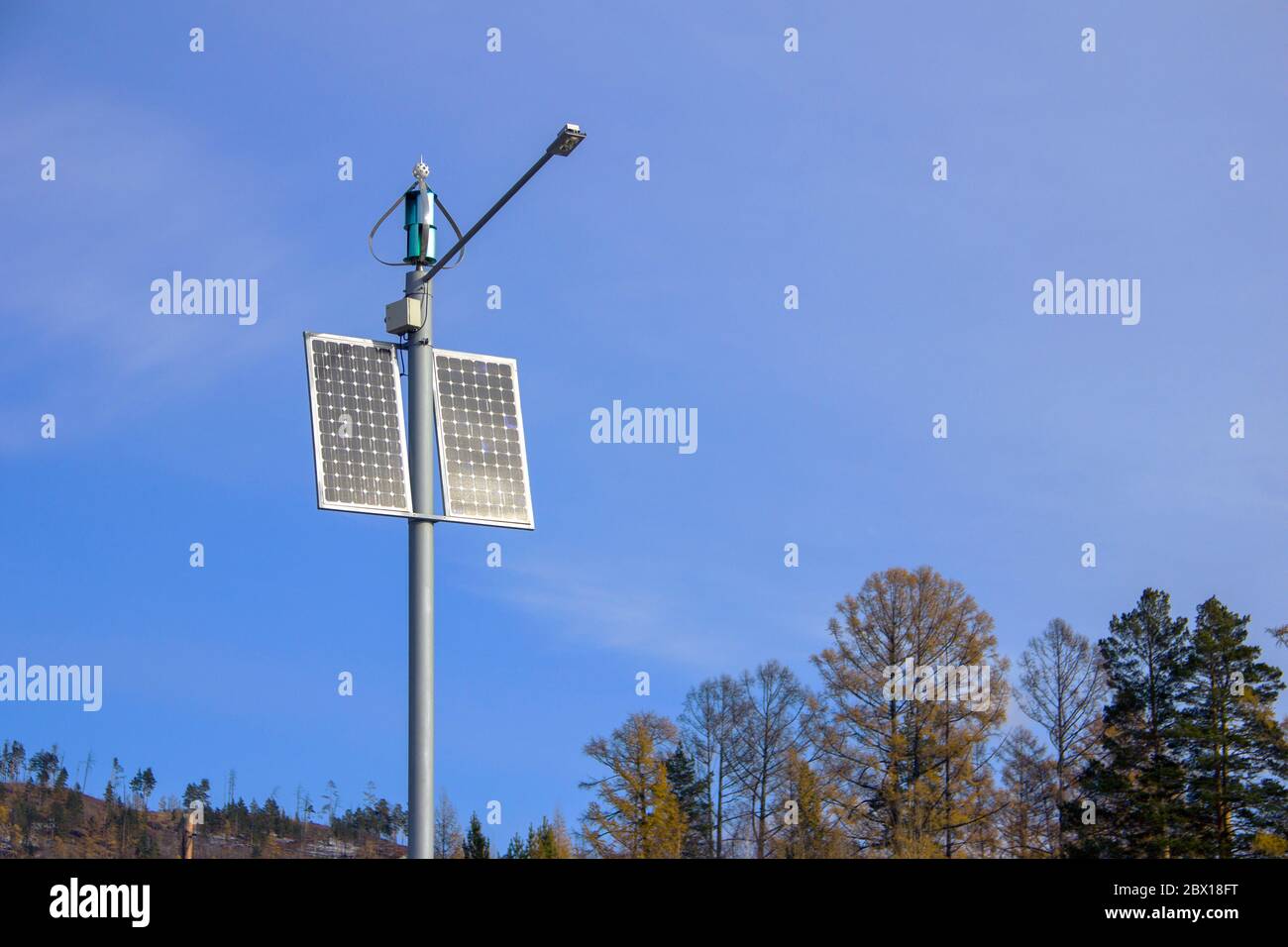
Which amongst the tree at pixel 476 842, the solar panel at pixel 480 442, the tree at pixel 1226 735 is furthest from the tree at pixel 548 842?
the solar panel at pixel 480 442

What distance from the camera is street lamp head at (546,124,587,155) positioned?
14234 millimetres

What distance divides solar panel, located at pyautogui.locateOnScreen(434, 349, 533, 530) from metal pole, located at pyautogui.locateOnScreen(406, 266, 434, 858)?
0.26 m

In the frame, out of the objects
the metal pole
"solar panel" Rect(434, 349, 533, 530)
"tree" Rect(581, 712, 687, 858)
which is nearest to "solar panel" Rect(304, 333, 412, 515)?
the metal pole

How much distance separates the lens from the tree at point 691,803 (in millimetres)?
60938

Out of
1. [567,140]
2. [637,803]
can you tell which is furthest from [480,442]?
[637,803]

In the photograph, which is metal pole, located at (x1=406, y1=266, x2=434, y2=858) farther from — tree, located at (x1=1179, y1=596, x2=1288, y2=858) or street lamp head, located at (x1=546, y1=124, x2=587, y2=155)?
tree, located at (x1=1179, y1=596, x2=1288, y2=858)

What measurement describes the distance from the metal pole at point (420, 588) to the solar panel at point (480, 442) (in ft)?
0.84

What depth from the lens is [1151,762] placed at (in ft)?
198

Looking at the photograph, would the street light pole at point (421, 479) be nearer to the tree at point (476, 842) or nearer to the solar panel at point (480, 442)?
the solar panel at point (480, 442)

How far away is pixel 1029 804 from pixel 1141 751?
503cm

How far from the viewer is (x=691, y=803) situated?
62.8m

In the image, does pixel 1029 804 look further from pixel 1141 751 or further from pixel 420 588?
pixel 420 588
